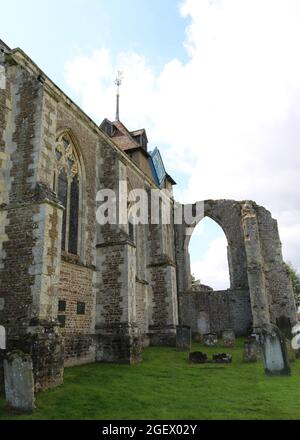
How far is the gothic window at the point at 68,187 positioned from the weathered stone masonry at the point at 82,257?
4 centimetres

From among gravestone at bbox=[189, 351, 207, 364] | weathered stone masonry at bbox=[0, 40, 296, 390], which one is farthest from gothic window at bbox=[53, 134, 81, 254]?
gravestone at bbox=[189, 351, 207, 364]

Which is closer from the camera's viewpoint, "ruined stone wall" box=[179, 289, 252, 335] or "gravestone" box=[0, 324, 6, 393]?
"gravestone" box=[0, 324, 6, 393]

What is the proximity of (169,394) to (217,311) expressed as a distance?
1397cm

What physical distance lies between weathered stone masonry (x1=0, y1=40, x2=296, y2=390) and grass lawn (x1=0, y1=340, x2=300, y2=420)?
87 centimetres

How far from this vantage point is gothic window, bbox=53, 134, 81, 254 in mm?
11305

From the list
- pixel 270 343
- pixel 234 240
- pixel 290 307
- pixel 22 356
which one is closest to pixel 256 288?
pixel 290 307

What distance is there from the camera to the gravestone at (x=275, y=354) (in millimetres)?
8523

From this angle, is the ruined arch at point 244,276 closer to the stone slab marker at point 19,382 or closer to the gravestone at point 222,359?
the gravestone at point 222,359

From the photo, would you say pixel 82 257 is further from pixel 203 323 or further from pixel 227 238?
pixel 227 238

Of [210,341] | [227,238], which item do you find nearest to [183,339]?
[210,341]

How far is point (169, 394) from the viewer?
6750 mm

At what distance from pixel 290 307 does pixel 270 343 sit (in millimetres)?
11610

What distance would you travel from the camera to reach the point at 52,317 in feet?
24.8

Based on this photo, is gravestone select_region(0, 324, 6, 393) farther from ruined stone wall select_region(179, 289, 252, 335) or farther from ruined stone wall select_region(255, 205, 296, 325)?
ruined stone wall select_region(255, 205, 296, 325)
